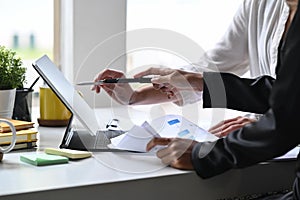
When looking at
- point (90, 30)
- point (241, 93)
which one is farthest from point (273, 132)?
point (90, 30)

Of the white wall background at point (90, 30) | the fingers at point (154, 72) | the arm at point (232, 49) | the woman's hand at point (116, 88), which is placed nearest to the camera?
the fingers at point (154, 72)

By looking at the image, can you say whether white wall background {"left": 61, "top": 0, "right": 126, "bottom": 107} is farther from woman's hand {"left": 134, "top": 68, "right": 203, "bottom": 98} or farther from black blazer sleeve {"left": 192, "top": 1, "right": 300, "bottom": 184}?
black blazer sleeve {"left": 192, "top": 1, "right": 300, "bottom": 184}

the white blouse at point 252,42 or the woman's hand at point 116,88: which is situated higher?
the white blouse at point 252,42

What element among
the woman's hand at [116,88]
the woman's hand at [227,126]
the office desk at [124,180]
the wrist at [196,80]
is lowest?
the office desk at [124,180]

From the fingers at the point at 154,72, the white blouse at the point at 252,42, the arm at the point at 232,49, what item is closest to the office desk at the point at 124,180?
the fingers at the point at 154,72

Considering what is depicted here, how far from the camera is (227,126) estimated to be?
4.91 feet

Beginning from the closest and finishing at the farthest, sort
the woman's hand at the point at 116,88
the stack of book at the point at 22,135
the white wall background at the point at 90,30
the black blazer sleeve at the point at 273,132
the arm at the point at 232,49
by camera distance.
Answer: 1. the black blazer sleeve at the point at 273,132
2. the stack of book at the point at 22,135
3. the woman's hand at the point at 116,88
4. the arm at the point at 232,49
5. the white wall background at the point at 90,30

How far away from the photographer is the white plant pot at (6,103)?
5.14 feet

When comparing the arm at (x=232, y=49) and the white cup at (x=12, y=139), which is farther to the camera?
the arm at (x=232, y=49)

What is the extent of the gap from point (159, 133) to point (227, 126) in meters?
0.20

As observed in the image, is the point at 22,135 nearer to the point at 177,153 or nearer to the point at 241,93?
the point at 177,153

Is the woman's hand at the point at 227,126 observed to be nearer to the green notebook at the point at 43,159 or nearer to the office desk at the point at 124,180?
the office desk at the point at 124,180

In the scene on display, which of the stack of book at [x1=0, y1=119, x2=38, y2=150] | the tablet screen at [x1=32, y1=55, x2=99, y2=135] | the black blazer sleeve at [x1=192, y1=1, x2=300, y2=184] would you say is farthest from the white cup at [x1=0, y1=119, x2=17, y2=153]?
the black blazer sleeve at [x1=192, y1=1, x2=300, y2=184]

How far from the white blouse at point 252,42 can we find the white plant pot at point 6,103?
18.9 inches
